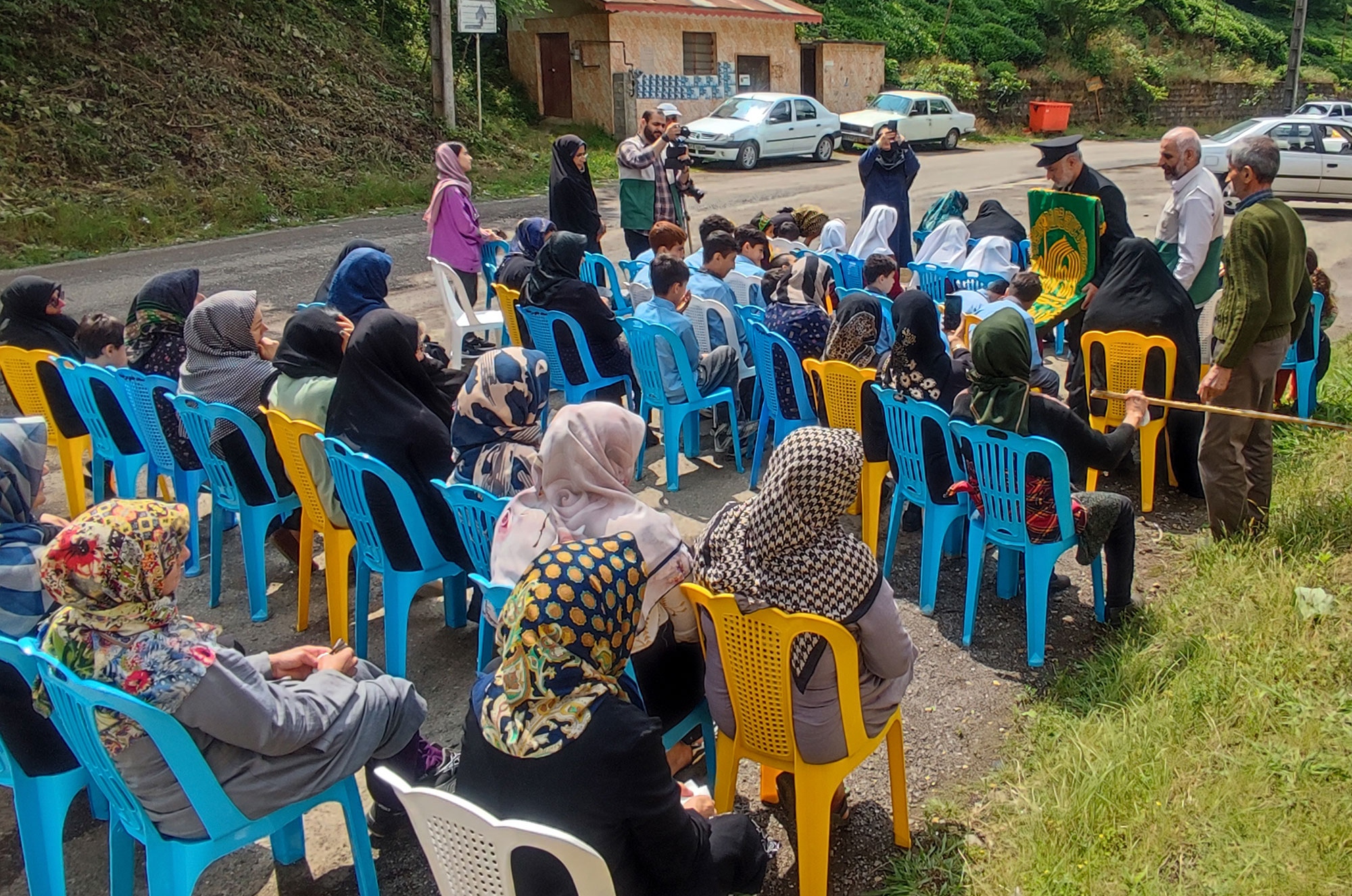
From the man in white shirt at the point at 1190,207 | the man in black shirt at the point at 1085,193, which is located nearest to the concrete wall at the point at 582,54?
the man in black shirt at the point at 1085,193

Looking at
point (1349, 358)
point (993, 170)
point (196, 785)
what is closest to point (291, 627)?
point (196, 785)

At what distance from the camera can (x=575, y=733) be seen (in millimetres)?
2121

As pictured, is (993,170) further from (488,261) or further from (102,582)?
(102,582)

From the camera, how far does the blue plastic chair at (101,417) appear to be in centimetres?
498

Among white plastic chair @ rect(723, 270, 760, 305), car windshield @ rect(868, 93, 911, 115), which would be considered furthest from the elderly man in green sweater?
car windshield @ rect(868, 93, 911, 115)

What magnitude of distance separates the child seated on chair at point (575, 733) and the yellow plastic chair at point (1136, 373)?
3858 mm

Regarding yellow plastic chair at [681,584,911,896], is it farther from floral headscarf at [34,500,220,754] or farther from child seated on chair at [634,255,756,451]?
child seated on chair at [634,255,756,451]

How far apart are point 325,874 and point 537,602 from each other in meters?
1.60

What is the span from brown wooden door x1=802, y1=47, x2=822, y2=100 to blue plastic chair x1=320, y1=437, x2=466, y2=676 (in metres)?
26.5

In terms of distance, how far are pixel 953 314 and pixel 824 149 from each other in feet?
55.1

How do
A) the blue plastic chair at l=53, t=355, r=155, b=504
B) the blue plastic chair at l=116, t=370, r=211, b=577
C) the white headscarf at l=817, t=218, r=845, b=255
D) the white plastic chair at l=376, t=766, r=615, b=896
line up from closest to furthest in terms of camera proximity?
1. the white plastic chair at l=376, t=766, r=615, b=896
2. the blue plastic chair at l=116, t=370, r=211, b=577
3. the blue plastic chair at l=53, t=355, r=155, b=504
4. the white headscarf at l=817, t=218, r=845, b=255

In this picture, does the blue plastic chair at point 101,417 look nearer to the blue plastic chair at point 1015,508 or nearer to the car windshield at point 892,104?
the blue plastic chair at point 1015,508

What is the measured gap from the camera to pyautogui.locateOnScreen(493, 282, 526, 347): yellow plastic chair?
7.02 meters

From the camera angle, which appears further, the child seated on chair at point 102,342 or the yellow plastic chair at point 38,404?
the child seated on chair at point 102,342
